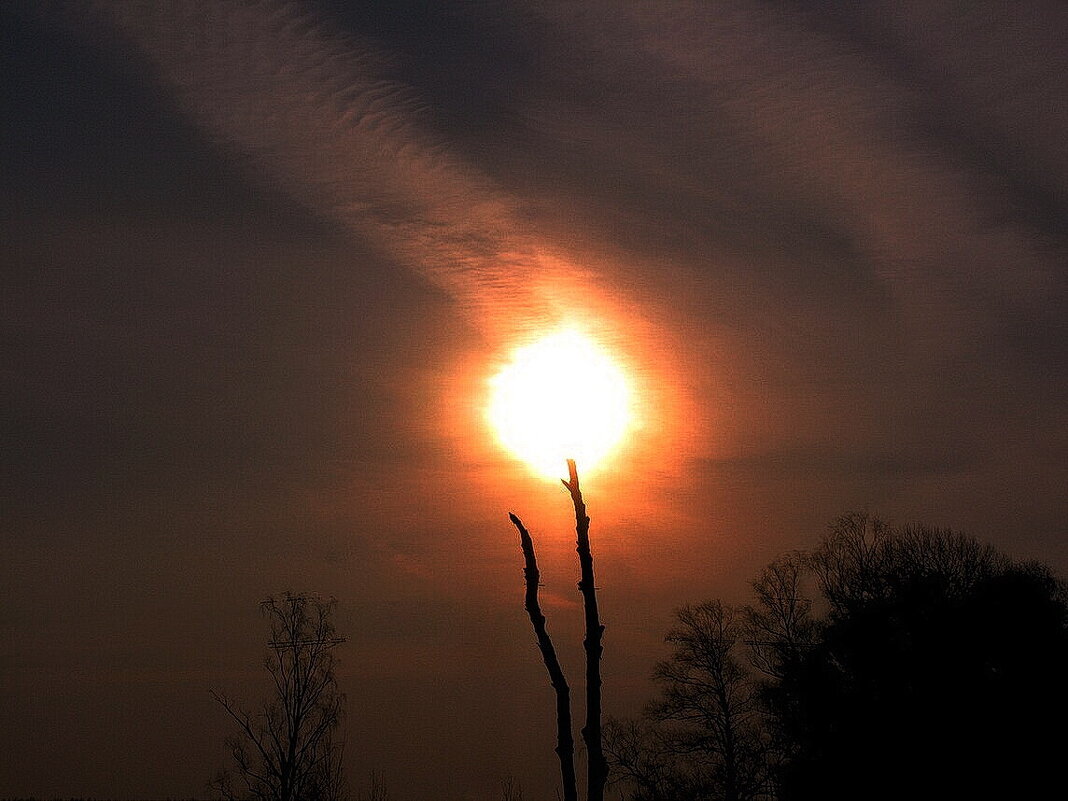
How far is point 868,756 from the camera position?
46438 mm

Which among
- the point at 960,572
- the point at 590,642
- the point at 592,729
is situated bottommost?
the point at 592,729

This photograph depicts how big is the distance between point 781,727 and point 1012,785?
1163cm

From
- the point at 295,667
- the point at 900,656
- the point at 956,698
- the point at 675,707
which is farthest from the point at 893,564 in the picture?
the point at 295,667

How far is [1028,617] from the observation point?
47.2 metres

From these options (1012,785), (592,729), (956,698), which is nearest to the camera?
(592,729)

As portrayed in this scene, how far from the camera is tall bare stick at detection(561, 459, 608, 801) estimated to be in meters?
15.6

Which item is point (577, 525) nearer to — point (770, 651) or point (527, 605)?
point (527, 605)

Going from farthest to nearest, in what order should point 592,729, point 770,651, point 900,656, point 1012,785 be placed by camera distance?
point 770,651 → point 900,656 → point 1012,785 → point 592,729

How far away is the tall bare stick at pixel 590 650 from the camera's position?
15.6m

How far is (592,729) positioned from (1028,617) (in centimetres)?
3850

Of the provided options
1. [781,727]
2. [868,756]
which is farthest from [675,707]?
[868,756]

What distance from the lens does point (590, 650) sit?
15.8m

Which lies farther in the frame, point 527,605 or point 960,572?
point 960,572

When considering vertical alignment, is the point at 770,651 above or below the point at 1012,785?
above
